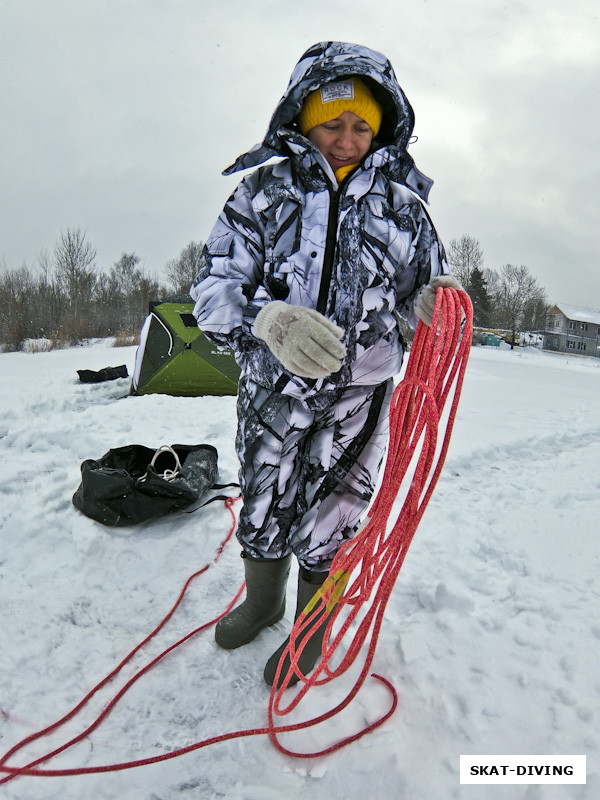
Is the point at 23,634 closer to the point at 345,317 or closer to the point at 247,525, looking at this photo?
the point at 247,525

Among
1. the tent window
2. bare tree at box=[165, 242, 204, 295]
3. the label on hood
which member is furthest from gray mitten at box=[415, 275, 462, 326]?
bare tree at box=[165, 242, 204, 295]

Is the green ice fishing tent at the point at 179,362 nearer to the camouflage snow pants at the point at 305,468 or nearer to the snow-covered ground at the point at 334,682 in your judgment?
the snow-covered ground at the point at 334,682

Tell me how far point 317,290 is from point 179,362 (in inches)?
159

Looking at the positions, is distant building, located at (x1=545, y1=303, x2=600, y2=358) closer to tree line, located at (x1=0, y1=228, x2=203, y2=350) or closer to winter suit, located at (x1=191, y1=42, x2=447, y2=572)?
tree line, located at (x1=0, y1=228, x2=203, y2=350)

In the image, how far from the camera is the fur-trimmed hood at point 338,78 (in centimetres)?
135

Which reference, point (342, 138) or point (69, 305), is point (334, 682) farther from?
point (69, 305)

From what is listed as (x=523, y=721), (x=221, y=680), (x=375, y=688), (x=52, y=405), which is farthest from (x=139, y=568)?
(x=52, y=405)

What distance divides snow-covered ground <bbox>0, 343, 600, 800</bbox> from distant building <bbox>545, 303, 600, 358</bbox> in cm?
4449

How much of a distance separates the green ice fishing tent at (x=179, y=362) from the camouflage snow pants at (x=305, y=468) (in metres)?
3.77

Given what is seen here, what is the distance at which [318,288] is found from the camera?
52.8 inches

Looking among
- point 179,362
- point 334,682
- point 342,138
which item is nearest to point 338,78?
point 342,138

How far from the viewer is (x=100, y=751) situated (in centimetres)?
120

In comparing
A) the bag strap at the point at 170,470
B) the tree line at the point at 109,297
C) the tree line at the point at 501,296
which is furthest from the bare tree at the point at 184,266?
the bag strap at the point at 170,470

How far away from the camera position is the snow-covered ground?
112 centimetres
